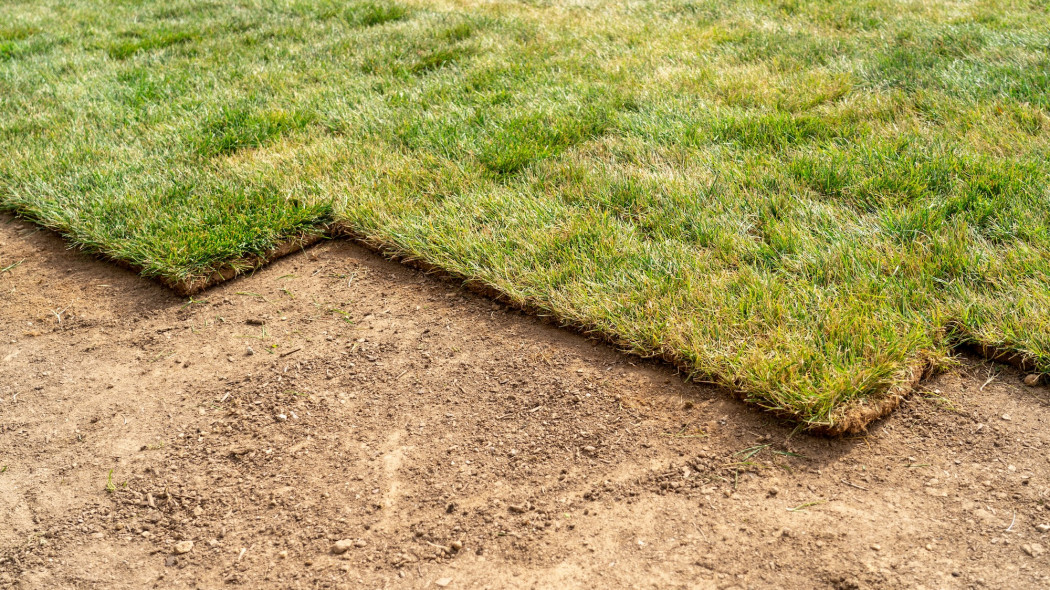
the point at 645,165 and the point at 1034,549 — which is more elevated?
the point at 645,165

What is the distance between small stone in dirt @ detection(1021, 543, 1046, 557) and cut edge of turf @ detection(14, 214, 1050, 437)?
0.52m

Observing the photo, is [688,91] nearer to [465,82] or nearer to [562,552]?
[465,82]

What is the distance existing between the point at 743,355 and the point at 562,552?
94cm

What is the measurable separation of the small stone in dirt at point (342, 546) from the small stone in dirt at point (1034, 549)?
1.73 m

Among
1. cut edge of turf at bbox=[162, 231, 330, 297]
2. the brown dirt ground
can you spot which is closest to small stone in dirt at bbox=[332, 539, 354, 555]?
the brown dirt ground

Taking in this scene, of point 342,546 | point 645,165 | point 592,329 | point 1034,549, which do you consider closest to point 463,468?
point 342,546

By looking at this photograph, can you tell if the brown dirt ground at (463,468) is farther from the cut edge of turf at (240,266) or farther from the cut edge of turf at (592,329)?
the cut edge of turf at (240,266)

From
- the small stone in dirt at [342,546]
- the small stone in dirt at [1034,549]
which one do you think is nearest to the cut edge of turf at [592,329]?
the small stone in dirt at [1034,549]

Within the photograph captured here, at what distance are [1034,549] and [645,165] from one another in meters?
2.50

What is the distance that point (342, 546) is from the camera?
2.19 metres

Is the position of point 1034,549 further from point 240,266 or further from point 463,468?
point 240,266

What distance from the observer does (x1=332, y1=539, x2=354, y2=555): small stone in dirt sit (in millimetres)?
2188

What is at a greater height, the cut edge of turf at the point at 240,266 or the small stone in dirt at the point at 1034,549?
the cut edge of turf at the point at 240,266

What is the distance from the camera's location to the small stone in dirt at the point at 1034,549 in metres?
1.97
